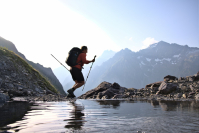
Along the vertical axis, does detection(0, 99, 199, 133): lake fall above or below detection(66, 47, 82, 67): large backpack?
below

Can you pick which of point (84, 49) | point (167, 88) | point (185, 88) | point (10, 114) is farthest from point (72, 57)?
point (185, 88)

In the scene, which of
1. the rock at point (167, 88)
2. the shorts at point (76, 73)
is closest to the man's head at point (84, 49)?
the shorts at point (76, 73)

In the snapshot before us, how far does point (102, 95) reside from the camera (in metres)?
17.0

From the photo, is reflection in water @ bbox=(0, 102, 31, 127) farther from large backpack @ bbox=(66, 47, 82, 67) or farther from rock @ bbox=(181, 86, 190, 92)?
rock @ bbox=(181, 86, 190, 92)

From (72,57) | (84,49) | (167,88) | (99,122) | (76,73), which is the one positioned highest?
(84,49)

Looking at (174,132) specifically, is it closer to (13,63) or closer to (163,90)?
(163,90)

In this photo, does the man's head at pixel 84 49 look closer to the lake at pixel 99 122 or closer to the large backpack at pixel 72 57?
the large backpack at pixel 72 57

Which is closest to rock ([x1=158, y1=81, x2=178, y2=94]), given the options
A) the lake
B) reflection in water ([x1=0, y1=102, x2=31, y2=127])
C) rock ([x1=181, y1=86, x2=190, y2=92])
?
rock ([x1=181, y1=86, x2=190, y2=92])

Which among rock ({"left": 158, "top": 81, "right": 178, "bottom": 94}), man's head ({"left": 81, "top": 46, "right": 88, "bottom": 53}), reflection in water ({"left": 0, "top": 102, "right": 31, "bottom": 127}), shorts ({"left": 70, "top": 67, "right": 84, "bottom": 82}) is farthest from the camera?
rock ({"left": 158, "top": 81, "right": 178, "bottom": 94})

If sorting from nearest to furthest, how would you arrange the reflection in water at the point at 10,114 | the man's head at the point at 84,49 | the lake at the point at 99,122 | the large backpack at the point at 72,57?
the lake at the point at 99,122, the reflection in water at the point at 10,114, the large backpack at the point at 72,57, the man's head at the point at 84,49

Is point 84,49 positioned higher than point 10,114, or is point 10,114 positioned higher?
point 84,49

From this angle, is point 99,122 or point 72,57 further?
point 72,57

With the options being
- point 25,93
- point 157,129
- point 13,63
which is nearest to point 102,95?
point 25,93

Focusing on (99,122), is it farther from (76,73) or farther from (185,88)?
(185,88)
